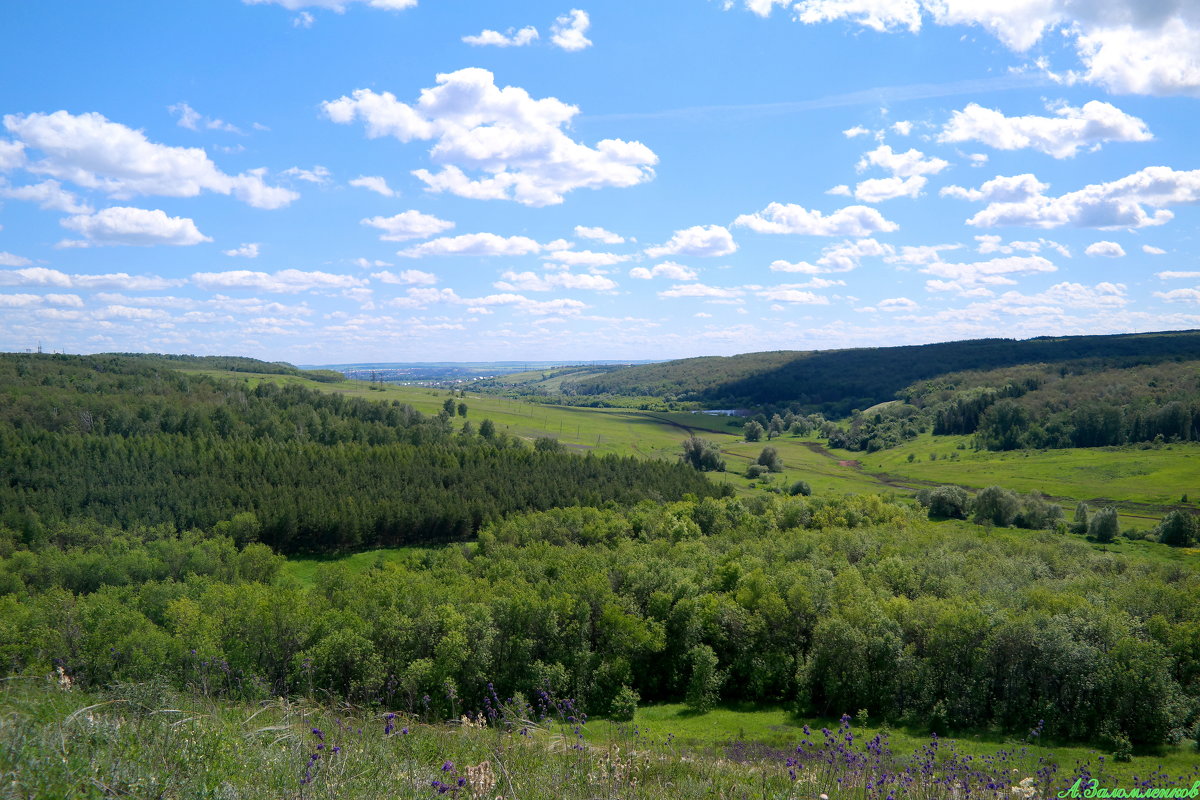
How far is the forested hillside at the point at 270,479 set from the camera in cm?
10606

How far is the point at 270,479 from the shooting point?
389 ft

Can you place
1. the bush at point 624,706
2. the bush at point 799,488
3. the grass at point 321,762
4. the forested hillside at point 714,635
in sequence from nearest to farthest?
the grass at point 321,762 → the forested hillside at point 714,635 → the bush at point 624,706 → the bush at point 799,488

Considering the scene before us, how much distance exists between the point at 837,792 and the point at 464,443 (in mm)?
154433

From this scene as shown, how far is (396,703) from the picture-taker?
45.8 metres

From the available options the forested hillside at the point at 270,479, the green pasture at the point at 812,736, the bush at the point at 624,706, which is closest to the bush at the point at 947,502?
the forested hillside at the point at 270,479

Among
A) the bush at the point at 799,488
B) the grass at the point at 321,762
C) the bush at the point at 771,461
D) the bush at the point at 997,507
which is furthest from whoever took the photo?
the bush at the point at 771,461

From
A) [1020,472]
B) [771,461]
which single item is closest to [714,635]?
[771,461]

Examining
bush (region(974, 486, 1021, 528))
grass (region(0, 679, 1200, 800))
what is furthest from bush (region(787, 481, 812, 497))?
grass (region(0, 679, 1200, 800))

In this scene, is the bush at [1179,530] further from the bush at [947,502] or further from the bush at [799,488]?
the bush at [799,488]

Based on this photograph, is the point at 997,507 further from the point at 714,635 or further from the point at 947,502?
the point at 714,635

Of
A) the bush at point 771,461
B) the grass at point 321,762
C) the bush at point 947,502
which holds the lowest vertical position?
the bush at point 947,502

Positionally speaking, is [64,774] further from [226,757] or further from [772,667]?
[772,667]

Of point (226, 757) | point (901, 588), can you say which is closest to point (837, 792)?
point (226, 757)

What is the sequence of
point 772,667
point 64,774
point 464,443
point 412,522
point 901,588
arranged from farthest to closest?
1. point 464,443
2. point 412,522
3. point 901,588
4. point 772,667
5. point 64,774
